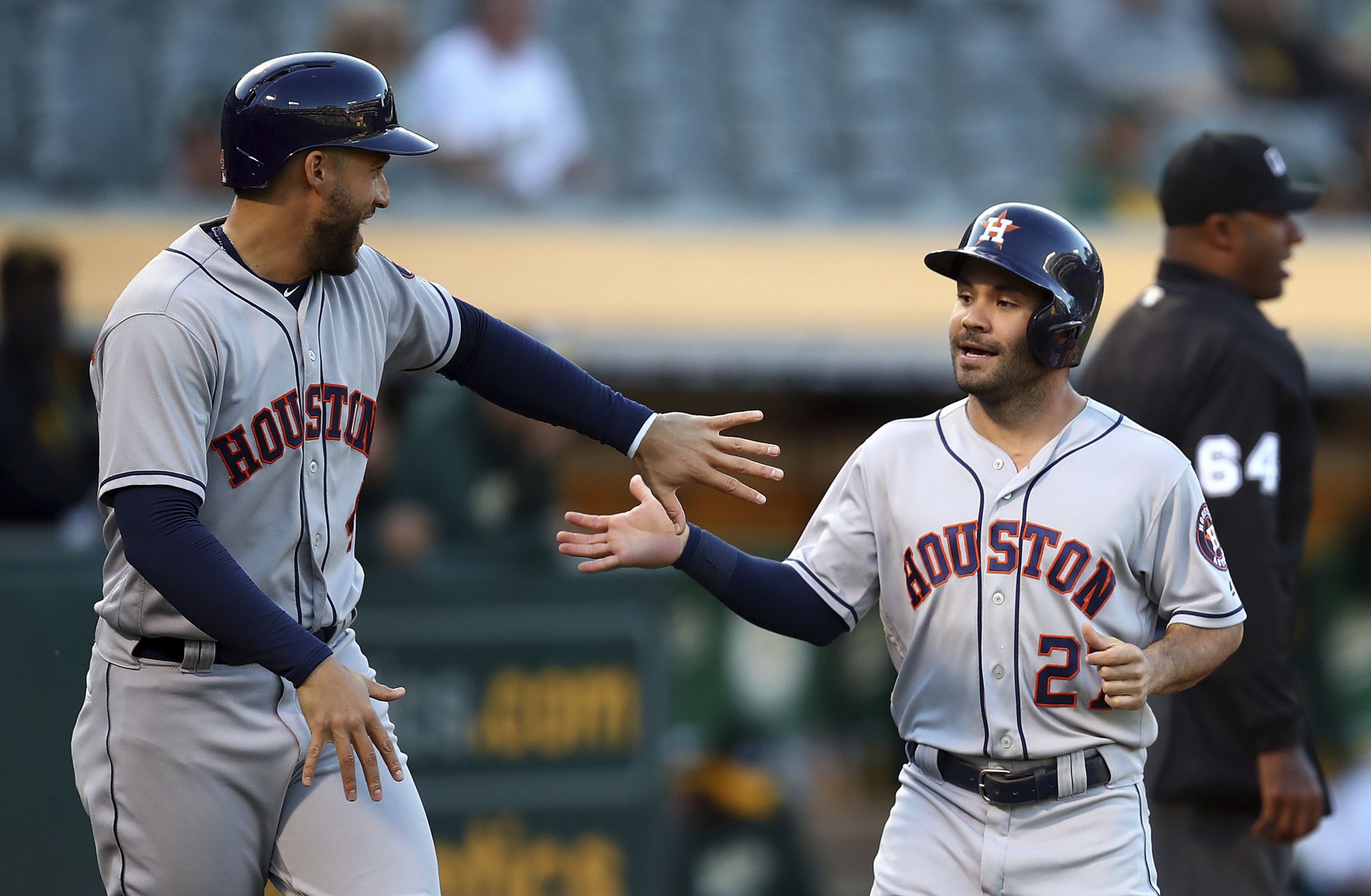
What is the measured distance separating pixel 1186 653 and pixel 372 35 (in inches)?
233

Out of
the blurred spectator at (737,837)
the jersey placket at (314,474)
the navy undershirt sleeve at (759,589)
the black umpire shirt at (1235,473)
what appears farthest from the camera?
the blurred spectator at (737,837)

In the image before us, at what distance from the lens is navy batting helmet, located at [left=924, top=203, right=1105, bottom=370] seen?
312 cm

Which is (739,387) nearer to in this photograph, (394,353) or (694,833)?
(694,833)

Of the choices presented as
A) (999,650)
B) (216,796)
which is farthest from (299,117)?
(999,650)

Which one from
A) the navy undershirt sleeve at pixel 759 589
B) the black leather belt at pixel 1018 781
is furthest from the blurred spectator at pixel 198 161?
the black leather belt at pixel 1018 781

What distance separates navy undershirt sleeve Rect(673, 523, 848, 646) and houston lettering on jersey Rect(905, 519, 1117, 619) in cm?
21

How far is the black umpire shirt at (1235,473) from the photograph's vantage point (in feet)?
12.6

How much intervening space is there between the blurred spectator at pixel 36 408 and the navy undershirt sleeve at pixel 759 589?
9.34ft

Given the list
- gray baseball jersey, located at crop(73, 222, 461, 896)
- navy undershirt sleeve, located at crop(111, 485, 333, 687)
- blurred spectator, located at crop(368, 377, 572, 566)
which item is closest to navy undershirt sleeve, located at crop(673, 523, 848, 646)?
gray baseball jersey, located at crop(73, 222, 461, 896)

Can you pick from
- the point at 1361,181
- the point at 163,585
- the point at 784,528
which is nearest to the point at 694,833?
the point at 784,528

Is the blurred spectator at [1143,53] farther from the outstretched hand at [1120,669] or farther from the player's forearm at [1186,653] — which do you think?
the outstretched hand at [1120,669]

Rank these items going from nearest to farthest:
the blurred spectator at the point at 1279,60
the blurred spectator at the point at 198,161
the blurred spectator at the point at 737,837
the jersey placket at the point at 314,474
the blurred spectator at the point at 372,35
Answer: the jersey placket at the point at 314,474 < the blurred spectator at the point at 737,837 < the blurred spectator at the point at 372,35 < the blurred spectator at the point at 198,161 < the blurred spectator at the point at 1279,60

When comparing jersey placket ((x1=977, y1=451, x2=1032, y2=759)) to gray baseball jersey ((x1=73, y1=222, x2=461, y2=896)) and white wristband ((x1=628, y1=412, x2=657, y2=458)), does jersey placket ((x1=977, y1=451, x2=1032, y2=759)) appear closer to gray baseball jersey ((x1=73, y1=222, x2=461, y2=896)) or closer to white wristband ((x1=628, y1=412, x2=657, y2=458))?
white wristband ((x1=628, y1=412, x2=657, y2=458))

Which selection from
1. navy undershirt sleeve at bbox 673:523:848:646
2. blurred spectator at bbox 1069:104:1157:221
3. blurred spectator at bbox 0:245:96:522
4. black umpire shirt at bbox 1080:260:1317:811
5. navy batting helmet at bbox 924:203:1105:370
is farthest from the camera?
blurred spectator at bbox 1069:104:1157:221
